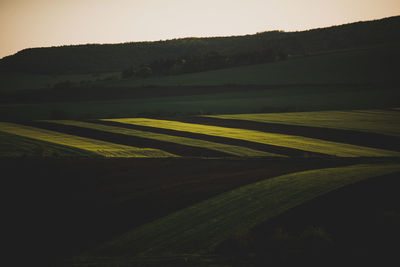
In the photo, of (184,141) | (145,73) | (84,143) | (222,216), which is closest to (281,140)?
(184,141)

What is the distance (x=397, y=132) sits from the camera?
32656 millimetres

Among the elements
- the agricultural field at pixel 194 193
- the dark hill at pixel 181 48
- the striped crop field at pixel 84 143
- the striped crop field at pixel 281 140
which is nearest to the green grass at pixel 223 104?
the striped crop field at pixel 281 140

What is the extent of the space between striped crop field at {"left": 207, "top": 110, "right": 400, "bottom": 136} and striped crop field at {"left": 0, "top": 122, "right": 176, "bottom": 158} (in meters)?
17.0

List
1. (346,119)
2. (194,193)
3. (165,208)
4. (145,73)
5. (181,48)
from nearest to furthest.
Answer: (165,208)
(194,193)
(346,119)
(145,73)
(181,48)

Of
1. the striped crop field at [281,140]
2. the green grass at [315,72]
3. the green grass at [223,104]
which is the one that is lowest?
the striped crop field at [281,140]

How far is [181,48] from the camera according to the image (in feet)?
484

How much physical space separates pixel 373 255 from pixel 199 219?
5921 mm

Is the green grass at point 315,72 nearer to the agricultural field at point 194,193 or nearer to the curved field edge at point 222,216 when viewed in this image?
the agricultural field at point 194,193

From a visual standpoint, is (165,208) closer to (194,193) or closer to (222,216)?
(194,193)

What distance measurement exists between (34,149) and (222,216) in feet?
56.1

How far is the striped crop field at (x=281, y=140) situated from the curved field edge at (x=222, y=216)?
613 cm

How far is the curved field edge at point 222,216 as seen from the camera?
42.5 feet

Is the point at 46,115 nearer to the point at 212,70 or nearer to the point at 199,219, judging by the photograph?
the point at 199,219

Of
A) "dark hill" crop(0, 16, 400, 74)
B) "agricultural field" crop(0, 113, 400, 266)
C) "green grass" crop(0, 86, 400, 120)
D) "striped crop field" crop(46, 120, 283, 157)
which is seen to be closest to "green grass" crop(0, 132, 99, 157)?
"agricultural field" crop(0, 113, 400, 266)
